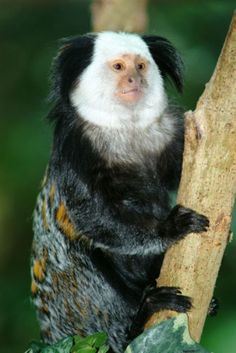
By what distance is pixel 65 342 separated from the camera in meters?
2.64

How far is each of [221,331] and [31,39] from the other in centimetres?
293

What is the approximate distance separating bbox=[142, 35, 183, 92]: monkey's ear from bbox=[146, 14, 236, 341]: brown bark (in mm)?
1066

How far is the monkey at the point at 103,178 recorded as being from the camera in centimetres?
337

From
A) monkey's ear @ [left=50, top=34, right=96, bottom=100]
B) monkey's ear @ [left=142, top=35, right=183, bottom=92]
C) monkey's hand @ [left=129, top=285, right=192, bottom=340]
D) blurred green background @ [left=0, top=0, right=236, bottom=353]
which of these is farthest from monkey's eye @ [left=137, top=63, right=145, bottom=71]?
blurred green background @ [left=0, top=0, right=236, bottom=353]

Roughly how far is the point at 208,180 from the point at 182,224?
274 millimetres

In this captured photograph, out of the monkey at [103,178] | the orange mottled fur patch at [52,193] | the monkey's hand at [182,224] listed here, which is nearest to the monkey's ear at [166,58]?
the monkey at [103,178]

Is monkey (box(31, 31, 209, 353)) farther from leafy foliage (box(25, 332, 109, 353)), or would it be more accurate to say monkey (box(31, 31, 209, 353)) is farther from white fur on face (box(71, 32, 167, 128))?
leafy foliage (box(25, 332, 109, 353))

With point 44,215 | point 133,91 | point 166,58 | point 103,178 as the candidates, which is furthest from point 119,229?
point 166,58

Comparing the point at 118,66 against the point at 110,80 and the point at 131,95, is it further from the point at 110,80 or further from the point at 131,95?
the point at 131,95

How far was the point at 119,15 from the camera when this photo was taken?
4.18 metres

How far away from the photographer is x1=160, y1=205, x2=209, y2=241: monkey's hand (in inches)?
108

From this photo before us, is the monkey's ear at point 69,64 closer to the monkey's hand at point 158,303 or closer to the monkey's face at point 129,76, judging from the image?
the monkey's face at point 129,76

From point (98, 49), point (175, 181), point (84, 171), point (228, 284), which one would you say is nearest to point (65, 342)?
point (84, 171)

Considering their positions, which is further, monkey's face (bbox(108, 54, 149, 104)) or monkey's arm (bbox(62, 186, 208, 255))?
monkey's face (bbox(108, 54, 149, 104))
